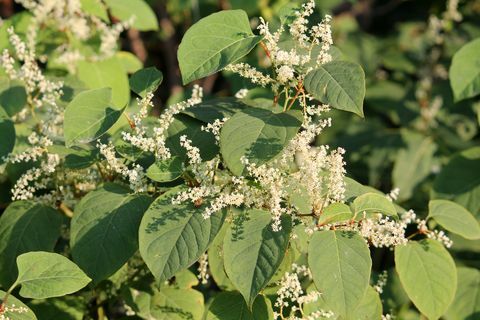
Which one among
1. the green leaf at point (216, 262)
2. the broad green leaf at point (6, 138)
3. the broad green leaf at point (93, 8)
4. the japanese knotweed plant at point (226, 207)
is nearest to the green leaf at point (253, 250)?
the japanese knotweed plant at point (226, 207)

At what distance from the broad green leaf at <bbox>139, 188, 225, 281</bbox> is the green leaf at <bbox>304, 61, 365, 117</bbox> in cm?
36

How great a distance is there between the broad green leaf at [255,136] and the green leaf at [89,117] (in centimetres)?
30

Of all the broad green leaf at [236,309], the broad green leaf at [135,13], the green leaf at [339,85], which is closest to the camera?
the green leaf at [339,85]

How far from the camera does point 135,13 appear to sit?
2939mm

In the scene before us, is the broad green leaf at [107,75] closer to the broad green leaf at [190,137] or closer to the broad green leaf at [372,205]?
the broad green leaf at [190,137]

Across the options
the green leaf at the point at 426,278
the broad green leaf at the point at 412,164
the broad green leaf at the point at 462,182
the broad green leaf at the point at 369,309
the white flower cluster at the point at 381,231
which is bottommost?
the broad green leaf at the point at 412,164

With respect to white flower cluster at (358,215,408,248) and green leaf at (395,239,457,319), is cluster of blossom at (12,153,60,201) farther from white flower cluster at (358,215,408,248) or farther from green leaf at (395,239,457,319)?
green leaf at (395,239,457,319)

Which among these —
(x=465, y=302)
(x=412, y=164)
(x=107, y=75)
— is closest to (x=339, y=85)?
(x=465, y=302)

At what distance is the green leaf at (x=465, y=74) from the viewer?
247 centimetres

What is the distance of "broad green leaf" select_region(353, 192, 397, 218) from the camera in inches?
66.2

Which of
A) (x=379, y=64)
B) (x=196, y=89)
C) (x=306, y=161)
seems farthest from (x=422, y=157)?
(x=306, y=161)

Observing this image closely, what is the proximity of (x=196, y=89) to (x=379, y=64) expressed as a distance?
9.01ft

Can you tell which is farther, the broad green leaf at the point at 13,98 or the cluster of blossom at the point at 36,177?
the broad green leaf at the point at 13,98

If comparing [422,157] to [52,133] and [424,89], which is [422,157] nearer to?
[424,89]
